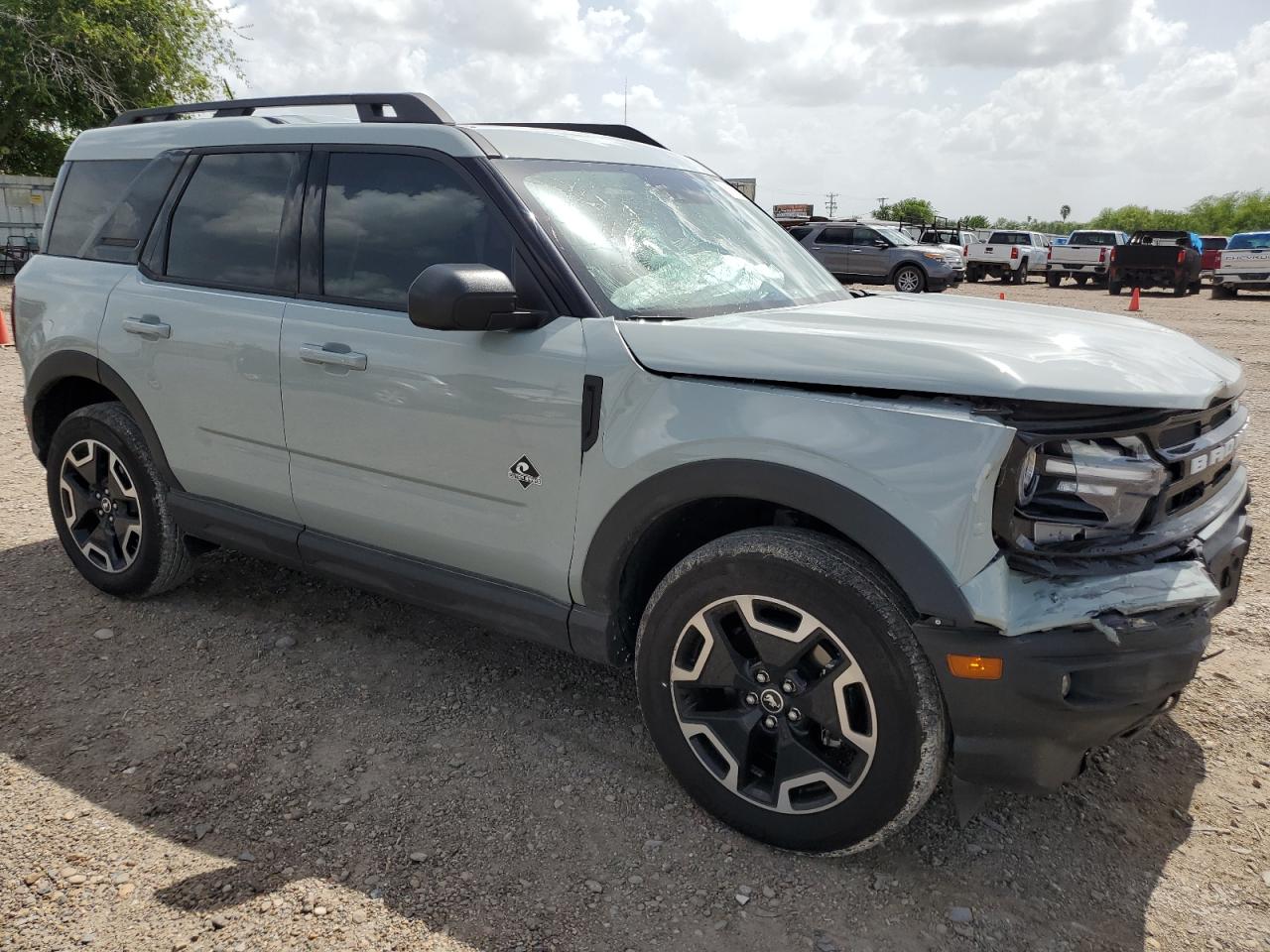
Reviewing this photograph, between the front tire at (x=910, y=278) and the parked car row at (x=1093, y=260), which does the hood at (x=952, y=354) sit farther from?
the front tire at (x=910, y=278)

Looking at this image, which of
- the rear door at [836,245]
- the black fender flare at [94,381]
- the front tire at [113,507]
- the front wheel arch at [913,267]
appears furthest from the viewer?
the rear door at [836,245]

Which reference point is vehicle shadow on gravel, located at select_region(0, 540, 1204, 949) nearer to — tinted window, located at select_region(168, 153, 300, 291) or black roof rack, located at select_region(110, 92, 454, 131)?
tinted window, located at select_region(168, 153, 300, 291)

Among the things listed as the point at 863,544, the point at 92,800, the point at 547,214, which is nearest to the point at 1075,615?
the point at 863,544

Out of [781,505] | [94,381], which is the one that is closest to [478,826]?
[781,505]

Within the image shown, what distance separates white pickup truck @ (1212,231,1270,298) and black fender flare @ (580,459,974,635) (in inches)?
1004

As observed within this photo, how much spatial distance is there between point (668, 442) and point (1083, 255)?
30527 millimetres

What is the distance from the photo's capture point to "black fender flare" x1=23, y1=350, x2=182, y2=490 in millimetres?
3820

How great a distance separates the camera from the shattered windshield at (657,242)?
9.41 ft

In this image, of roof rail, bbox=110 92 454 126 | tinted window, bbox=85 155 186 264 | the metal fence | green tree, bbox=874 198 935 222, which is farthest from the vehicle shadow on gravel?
green tree, bbox=874 198 935 222

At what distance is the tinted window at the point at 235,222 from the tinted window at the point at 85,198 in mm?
449

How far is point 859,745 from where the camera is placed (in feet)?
7.79

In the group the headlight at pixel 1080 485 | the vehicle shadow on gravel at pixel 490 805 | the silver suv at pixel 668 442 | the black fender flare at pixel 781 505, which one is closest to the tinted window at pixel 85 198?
the silver suv at pixel 668 442

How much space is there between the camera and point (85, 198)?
4.12 meters

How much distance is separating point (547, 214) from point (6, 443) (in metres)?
5.64
